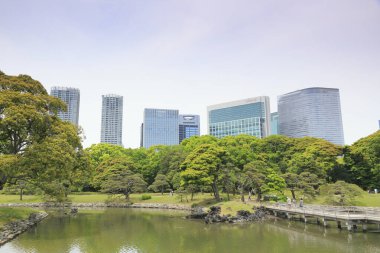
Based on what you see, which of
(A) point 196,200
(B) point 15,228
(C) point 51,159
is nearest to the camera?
(C) point 51,159

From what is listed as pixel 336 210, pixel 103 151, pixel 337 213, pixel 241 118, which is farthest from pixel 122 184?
pixel 241 118

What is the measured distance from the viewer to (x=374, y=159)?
41000 mm

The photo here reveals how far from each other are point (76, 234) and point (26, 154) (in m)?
7.58

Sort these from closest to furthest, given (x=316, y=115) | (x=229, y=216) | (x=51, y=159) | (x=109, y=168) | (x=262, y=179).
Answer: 1. (x=51, y=159)
2. (x=229, y=216)
3. (x=262, y=179)
4. (x=109, y=168)
5. (x=316, y=115)

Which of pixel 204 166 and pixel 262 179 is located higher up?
pixel 204 166

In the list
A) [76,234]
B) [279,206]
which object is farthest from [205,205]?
[76,234]

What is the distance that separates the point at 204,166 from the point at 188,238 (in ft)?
48.8

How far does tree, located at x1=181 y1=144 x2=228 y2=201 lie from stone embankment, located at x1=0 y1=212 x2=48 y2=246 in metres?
16.5

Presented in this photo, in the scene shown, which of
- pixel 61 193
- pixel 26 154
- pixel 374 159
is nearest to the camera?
pixel 26 154

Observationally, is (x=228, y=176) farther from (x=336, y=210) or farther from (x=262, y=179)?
(x=336, y=210)

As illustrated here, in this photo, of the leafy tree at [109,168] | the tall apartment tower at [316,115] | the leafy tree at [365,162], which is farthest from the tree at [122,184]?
the tall apartment tower at [316,115]

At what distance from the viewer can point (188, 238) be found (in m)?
21.8

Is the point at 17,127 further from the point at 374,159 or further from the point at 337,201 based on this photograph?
the point at 374,159

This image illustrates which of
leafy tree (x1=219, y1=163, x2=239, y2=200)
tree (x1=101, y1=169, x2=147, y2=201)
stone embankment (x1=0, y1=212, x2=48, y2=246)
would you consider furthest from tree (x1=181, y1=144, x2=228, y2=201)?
stone embankment (x1=0, y1=212, x2=48, y2=246)
